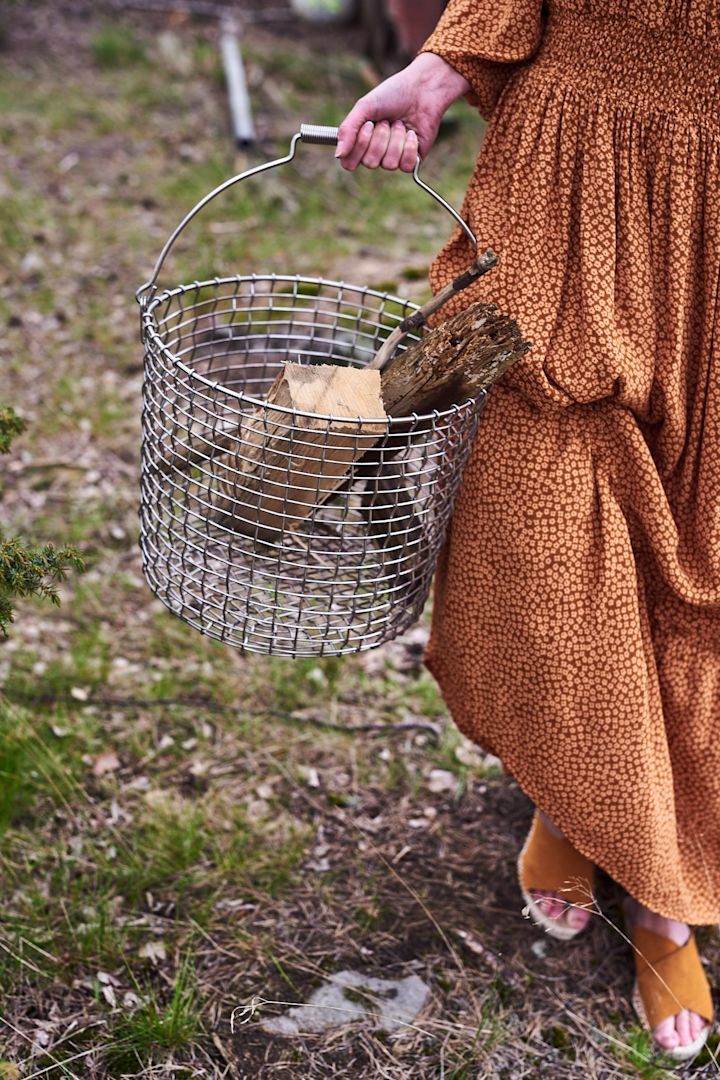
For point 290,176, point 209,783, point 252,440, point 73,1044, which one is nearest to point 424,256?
point 290,176

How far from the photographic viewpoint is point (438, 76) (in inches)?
70.7

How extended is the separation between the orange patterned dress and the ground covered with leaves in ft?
1.31

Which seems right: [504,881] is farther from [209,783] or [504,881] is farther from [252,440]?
[252,440]

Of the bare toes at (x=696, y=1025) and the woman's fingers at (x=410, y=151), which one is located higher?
the woman's fingers at (x=410, y=151)

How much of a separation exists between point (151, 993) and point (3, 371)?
8.86ft

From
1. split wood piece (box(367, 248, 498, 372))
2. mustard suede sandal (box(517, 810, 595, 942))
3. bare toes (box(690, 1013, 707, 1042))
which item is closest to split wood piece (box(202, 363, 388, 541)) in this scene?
split wood piece (box(367, 248, 498, 372))

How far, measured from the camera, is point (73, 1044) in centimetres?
195

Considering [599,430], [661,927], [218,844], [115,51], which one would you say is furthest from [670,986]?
[115,51]

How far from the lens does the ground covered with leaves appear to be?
2.05 metres

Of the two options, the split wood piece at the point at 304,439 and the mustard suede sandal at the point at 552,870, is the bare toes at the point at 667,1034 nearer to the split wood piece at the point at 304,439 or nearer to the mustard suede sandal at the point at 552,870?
the mustard suede sandal at the point at 552,870

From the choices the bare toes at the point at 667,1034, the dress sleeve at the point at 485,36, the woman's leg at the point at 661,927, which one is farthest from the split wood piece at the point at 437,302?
the bare toes at the point at 667,1034

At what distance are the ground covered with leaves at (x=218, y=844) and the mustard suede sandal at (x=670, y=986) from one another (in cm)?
4

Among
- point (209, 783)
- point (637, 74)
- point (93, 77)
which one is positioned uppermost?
point (637, 74)

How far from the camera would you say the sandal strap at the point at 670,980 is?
2178 millimetres
